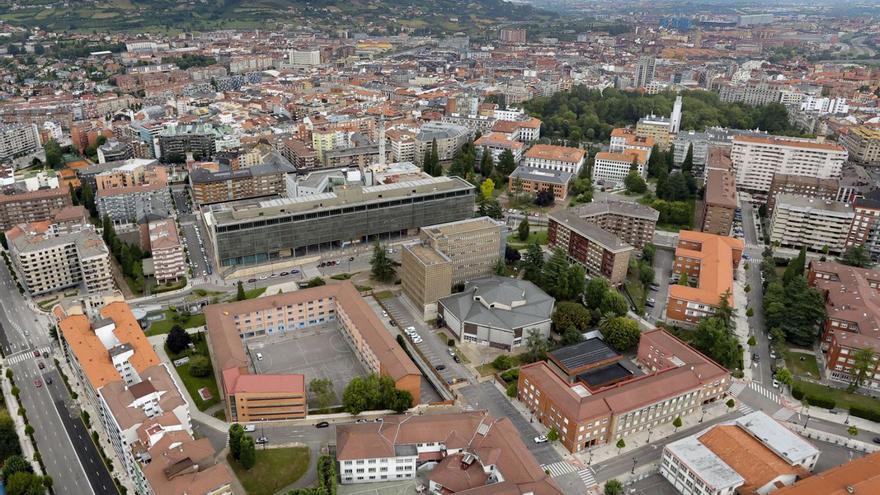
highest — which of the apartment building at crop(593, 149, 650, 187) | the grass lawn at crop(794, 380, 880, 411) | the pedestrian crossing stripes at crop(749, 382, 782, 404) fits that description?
the apartment building at crop(593, 149, 650, 187)

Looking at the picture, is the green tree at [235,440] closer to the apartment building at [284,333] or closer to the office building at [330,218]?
the apartment building at [284,333]

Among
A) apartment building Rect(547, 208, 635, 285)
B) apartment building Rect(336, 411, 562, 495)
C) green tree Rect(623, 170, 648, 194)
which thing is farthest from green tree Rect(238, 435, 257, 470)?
green tree Rect(623, 170, 648, 194)

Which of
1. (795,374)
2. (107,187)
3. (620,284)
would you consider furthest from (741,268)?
(107,187)

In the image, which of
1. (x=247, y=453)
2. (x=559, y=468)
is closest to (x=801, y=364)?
(x=559, y=468)

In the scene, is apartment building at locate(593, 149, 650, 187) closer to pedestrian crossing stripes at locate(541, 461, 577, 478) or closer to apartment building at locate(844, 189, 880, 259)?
apartment building at locate(844, 189, 880, 259)

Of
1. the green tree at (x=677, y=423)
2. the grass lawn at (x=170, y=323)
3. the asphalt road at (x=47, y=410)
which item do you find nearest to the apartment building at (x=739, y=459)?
the green tree at (x=677, y=423)

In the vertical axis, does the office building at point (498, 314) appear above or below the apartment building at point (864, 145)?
below

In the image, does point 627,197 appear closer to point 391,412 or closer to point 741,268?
point 741,268
